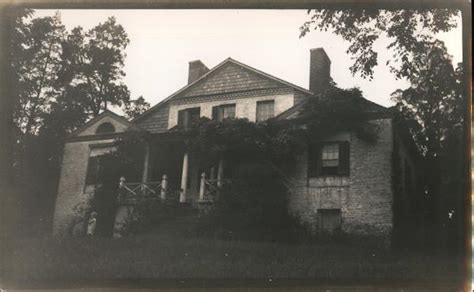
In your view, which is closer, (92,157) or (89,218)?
(89,218)

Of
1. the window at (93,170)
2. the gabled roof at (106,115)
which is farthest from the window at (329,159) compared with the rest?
the window at (93,170)

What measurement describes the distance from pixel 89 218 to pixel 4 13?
193 inches

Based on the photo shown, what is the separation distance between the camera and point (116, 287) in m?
6.94

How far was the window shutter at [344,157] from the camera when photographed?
11.3 m

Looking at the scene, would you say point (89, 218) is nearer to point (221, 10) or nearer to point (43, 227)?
point (43, 227)

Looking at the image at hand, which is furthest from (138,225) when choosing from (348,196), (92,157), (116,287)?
(348,196)

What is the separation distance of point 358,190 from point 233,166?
8.63ft

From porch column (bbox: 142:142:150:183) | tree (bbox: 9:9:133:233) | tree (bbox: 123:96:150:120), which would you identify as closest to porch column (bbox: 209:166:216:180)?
porch column (bbox: 142:142:150:183)

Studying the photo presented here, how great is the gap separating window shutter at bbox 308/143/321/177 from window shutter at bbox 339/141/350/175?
0.52 metres

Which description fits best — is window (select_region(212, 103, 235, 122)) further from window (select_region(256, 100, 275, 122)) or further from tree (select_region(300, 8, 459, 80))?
tree (select_region(300, 8, 459, 80))

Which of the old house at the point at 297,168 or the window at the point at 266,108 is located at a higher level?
the window at the point at 266,108

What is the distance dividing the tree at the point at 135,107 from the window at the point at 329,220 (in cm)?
419

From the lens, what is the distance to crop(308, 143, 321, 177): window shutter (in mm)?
11664

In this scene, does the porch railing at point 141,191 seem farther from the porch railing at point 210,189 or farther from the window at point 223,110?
the window at point 223,110
